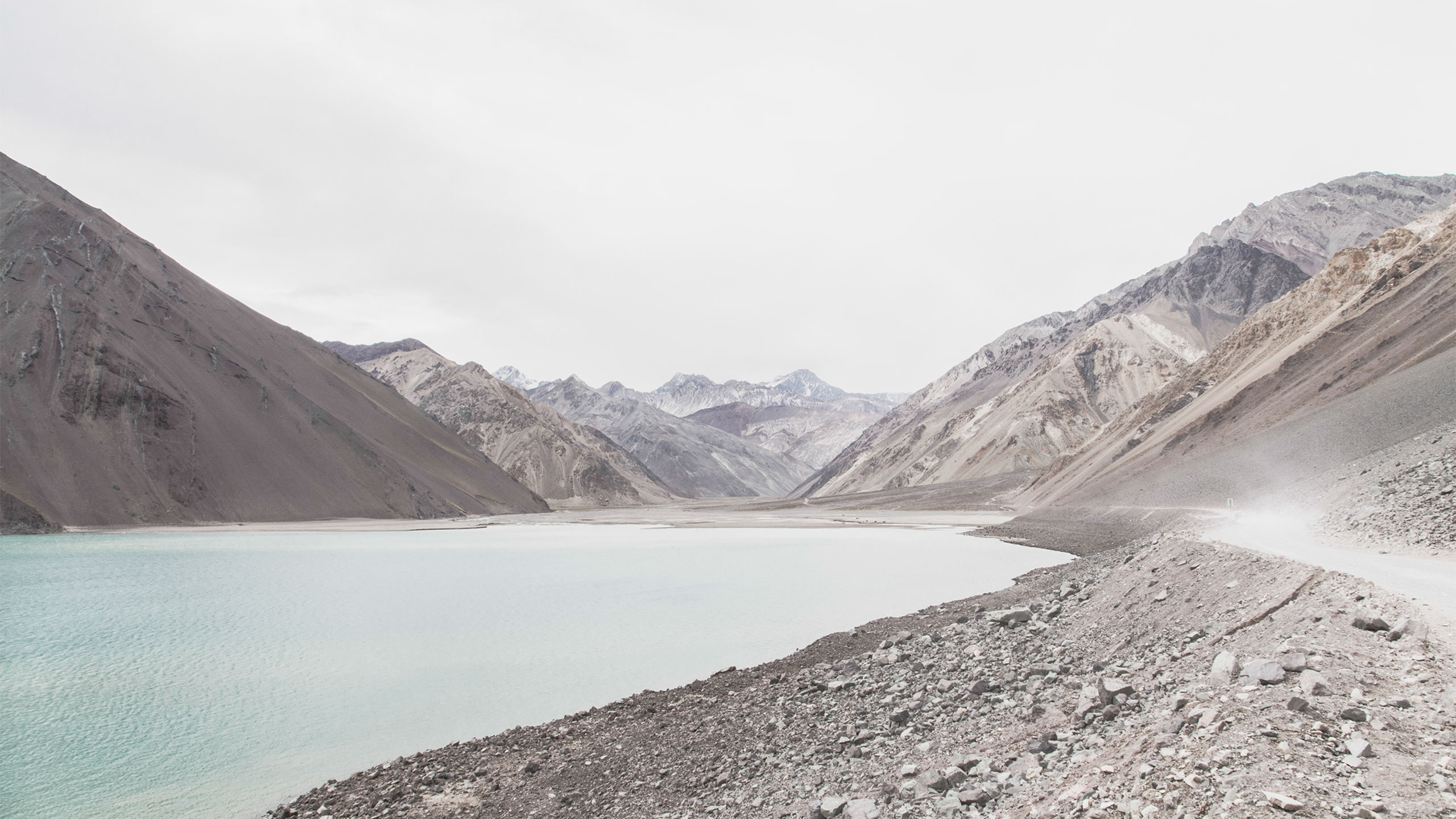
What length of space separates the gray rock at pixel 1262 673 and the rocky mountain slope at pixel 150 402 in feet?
238

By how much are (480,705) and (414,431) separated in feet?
357

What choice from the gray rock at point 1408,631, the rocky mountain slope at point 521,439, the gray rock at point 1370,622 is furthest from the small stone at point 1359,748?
the rocky mountain slope at point 521,439

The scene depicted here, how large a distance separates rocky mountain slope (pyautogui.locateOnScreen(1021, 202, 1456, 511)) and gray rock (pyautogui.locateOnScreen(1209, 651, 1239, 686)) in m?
15.4

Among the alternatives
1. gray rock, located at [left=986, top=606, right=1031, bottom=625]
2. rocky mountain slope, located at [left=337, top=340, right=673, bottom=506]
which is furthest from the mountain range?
rocky mountain slope, located at [left=337, top=340, right=673, bottom=506]

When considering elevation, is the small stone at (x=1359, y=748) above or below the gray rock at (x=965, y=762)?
above

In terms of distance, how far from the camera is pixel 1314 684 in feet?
21.5

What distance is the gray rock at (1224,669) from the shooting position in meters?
7.82

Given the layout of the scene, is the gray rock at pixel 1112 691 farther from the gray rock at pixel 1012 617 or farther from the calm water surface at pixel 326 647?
the calm water surface at pixel 326 647

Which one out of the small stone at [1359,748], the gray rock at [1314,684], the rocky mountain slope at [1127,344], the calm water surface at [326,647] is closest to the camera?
the small stone at [1359,748]

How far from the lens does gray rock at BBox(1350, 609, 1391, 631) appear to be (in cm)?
785

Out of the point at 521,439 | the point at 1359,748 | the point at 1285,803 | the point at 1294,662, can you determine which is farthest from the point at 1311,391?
the point at 521,439

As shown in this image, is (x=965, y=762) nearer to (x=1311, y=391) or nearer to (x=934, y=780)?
(x=934, y=780)

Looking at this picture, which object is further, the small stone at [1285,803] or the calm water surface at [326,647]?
the calm water surface at [326,647]

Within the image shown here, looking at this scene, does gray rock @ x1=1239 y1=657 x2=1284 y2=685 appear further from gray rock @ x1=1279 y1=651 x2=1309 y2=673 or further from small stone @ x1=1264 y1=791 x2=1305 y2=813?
small stone @ x1=1264 y1=791 x2=1305 y2=813
